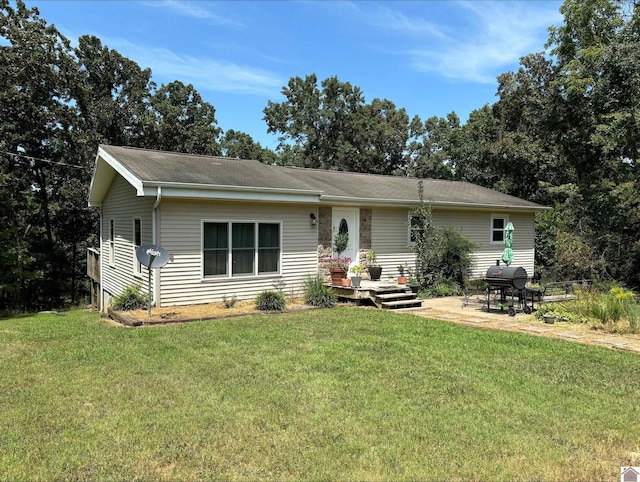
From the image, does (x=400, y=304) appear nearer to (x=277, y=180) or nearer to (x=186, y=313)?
(x=277, y=180)

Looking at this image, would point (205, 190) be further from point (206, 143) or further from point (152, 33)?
point (206, 143)

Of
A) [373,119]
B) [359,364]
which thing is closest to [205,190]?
[359,364]

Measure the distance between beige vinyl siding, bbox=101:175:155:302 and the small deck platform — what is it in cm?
483

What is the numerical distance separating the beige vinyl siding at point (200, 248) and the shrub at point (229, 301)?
74mm

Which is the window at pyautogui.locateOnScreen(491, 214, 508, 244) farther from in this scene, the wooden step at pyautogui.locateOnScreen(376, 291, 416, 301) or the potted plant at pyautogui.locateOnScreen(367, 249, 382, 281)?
the wooden step at pyautogui.locateOnScreen(376, 291, 416, 301)

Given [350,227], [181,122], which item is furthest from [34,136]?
[350,227]

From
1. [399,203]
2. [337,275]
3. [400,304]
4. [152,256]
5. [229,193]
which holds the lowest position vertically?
[400,304]

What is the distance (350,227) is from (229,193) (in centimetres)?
419

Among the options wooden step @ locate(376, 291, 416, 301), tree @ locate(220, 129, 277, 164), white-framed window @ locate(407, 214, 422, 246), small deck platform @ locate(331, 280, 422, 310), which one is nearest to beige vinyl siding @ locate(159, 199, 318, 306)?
small deck platform @ locate(331, 280, 422, 310)

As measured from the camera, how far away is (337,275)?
1180 centimetres

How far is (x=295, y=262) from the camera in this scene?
11.7 meters

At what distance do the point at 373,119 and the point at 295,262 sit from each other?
22986mm

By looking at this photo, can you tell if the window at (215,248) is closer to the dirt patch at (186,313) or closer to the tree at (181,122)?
the dirt patch at (186,313)

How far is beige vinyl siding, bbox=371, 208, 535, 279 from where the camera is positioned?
44.7 feet
